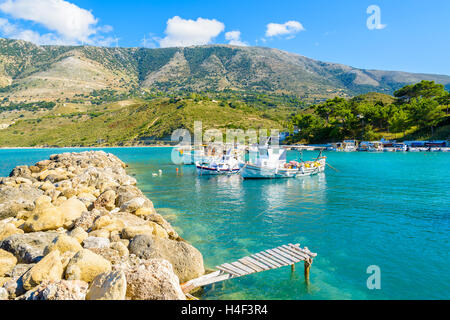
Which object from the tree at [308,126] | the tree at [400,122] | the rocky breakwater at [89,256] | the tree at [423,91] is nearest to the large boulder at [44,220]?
the rocky breakwater at [89,256]

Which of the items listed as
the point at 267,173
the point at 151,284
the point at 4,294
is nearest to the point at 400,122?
the point at 267,173

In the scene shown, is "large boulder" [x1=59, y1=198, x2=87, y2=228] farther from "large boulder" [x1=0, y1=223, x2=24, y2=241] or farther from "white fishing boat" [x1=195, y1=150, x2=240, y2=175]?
"white fishing boat" [x1=195, y1=150, x2=240, y2=175]

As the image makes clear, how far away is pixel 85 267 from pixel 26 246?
13.2 ft

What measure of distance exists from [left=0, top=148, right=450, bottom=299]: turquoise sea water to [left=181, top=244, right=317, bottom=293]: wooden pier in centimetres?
60

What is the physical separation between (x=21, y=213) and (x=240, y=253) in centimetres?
1231

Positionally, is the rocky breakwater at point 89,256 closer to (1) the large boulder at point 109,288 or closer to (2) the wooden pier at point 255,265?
(1) the large boulder at point 109,288

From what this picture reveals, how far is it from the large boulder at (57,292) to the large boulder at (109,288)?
0.28 metres

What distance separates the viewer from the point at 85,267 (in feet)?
25.4

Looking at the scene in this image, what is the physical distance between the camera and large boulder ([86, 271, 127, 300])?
21.9 ft

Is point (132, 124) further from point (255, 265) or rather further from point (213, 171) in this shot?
point (255, 265)
